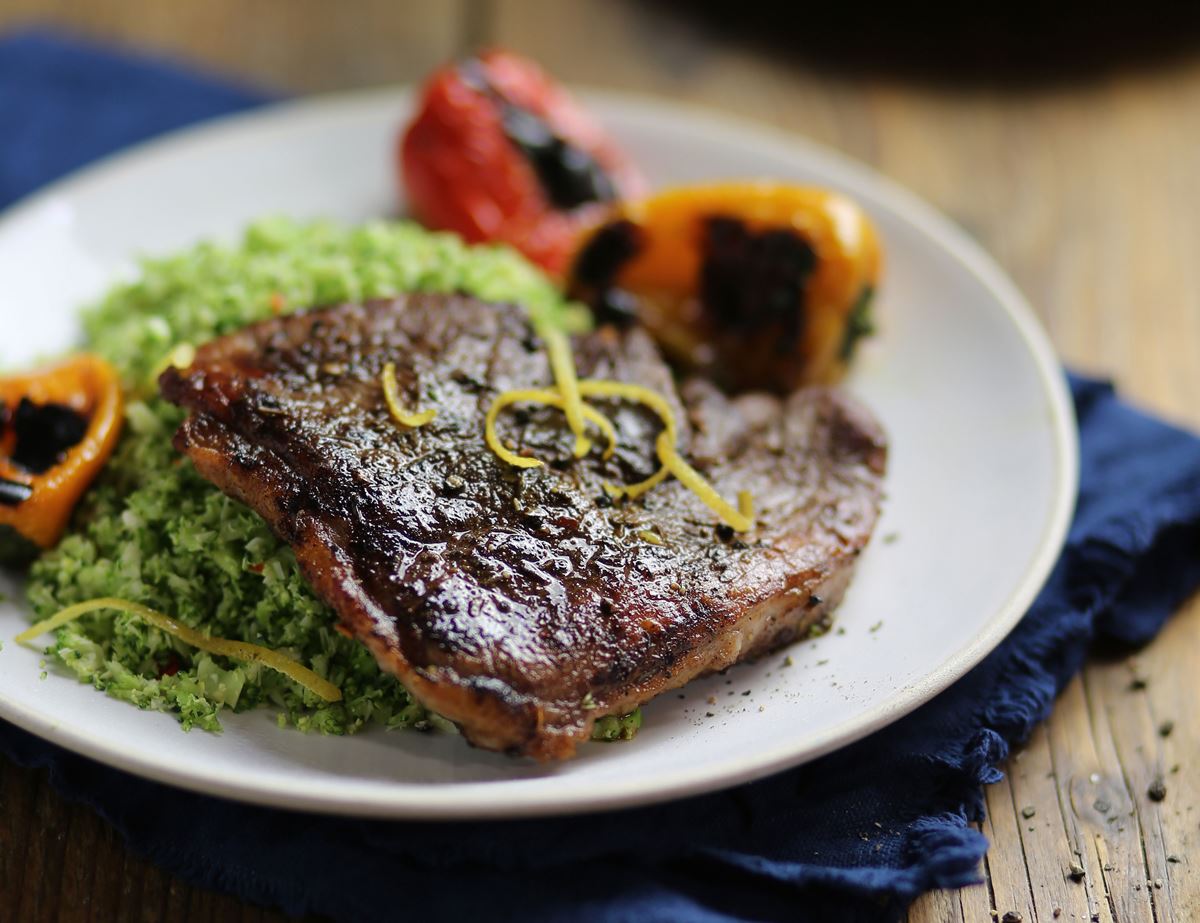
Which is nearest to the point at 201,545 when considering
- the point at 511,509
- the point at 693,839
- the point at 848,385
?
the point at 511,509

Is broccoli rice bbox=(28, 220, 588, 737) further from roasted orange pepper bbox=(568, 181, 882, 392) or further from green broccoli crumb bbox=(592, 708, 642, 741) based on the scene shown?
roasted orange pepper bbox=(568, 181, 882, 392)

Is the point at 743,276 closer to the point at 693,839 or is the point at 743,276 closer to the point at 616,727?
the point at 616,727

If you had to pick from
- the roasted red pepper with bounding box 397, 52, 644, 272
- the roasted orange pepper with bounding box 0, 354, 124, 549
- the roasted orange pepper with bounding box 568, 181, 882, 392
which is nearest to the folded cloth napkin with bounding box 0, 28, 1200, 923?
the roasted orange pepper with bounding box 0, 354, 124, 549

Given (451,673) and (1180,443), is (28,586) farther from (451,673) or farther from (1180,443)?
(1180,443)

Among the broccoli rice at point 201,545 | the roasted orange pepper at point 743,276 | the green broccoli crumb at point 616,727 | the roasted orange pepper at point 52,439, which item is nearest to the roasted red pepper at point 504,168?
the roasted orange pepper at point 743,276

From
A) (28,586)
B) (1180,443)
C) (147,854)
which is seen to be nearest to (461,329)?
(28,586)

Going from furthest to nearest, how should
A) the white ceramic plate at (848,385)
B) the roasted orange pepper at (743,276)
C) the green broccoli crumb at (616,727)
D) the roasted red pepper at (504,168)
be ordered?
the roasted red pepper at (504,168) → the roasted orange pepper at (743,276) → the green broccoli crumb at (616,727) → the white ceramic plate at (848,385)

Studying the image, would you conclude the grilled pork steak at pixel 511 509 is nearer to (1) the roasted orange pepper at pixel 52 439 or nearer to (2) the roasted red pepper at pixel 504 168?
(1) the roasted orange pepper at pixel 52 439

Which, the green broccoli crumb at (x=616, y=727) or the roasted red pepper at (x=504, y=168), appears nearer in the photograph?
the green broccoli crumb at (x=616, y=727)
